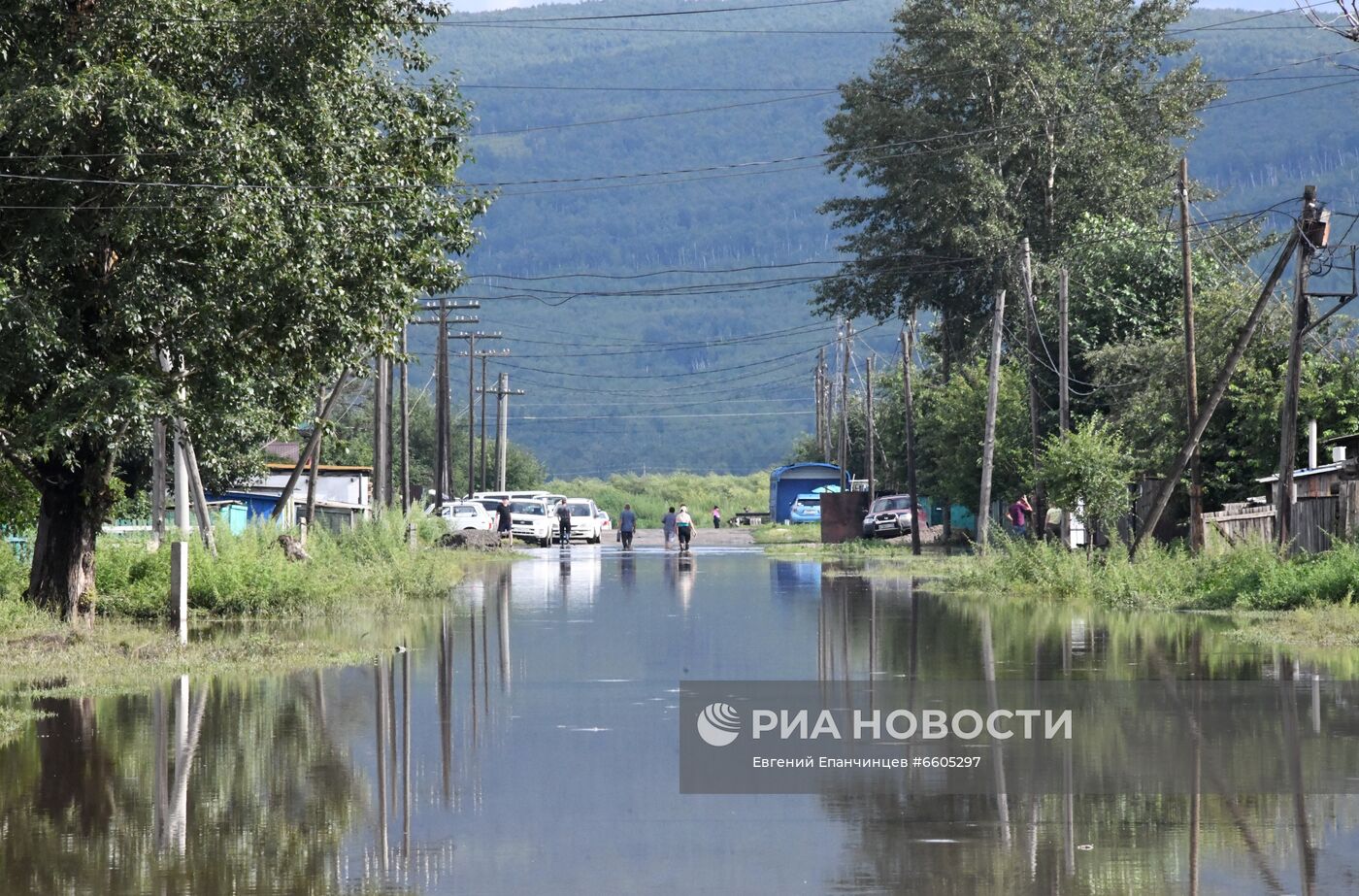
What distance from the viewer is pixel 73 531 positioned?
22203mm

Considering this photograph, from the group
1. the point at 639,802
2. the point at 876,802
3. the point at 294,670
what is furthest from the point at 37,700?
the point at 876,802

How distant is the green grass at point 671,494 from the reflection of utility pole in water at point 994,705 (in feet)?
337

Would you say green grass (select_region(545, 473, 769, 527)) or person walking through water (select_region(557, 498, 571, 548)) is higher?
green grass (select_region(545, 473, 769, 527))

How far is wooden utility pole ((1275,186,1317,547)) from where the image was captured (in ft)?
92.0

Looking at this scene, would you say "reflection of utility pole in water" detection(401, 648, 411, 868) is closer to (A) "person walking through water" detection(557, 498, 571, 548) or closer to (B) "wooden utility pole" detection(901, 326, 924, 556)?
(B) "wooden utility pole" detection(901, 326, 924, 556)

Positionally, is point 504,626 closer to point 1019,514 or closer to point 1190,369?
point 1190,369

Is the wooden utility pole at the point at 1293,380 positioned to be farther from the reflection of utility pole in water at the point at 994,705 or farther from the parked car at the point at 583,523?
the parked car at the point at 583,523

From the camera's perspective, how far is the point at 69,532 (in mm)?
22172

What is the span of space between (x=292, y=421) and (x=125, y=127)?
4986mm

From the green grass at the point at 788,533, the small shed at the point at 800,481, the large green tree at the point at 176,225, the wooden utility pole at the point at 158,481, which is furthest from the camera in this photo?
the small shed at the point at 800,481

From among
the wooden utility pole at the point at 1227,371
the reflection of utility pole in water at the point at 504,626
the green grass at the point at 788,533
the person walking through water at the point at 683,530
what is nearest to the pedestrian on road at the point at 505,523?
the person walking through water at the point at 683,530

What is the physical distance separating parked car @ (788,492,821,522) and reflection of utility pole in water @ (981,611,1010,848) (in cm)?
6290

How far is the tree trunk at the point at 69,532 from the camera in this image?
2191 centimetres

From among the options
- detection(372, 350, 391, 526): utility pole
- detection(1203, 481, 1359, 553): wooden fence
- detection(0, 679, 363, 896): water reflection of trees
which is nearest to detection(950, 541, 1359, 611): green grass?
detection(1203, 481, 1359, 553): wooden fence
